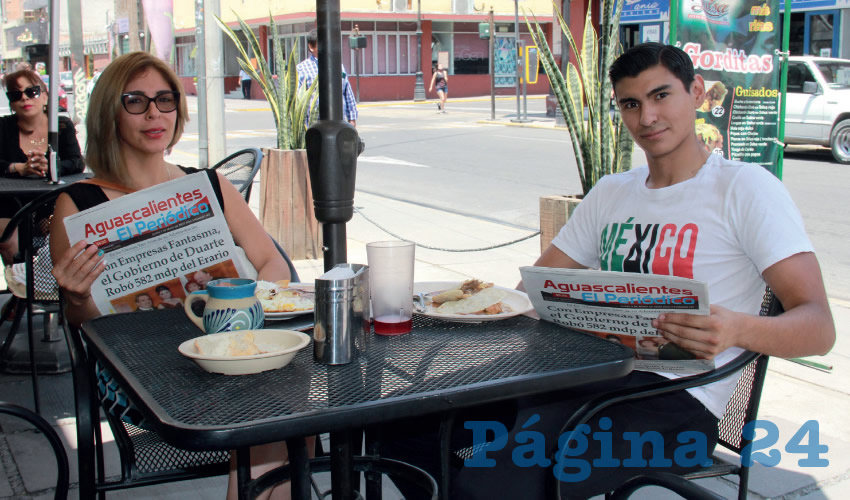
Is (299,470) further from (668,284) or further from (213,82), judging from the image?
(213,82)

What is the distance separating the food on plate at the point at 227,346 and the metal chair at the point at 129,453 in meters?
0.54

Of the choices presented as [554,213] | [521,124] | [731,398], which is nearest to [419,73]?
[521,124]

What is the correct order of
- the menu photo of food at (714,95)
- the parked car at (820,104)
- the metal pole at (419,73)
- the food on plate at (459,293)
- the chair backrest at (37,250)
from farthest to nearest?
1. the metal pole at (419,73)
2. the parked car at (820,104)
3. the menu photo of food at (714,95)
4. the chair backrest at (37,250)
5. the food on plate at (459,293)

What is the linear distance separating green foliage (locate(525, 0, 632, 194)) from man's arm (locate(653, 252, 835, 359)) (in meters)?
2.13

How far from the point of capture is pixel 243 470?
6.44ft

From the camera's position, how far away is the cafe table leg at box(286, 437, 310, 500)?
175 centimetres

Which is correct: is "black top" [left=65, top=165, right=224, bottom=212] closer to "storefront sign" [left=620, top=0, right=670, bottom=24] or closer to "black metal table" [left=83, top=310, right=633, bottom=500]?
"black metal table" [left=83, top=310, right=633, bottom=500]

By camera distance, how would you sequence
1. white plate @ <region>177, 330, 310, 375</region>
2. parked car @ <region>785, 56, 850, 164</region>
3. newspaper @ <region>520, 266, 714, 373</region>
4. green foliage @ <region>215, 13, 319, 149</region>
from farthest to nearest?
1. parked car @ <region>785, 56, 850, 164</region>
2. green foliage @ <region>215, 13, 319, 149</region>
3. newspaper @ <region>520, 266, 714, 373</region>
4. white plate @ <region>177, 330, 310, 375</region>

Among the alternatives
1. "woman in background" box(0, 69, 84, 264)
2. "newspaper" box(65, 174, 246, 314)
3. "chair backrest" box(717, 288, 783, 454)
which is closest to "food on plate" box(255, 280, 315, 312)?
"newspaper" box(65, 174, 246, 314)


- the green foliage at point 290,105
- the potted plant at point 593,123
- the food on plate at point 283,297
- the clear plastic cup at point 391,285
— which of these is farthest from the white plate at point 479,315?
the green foliage at point 290,105

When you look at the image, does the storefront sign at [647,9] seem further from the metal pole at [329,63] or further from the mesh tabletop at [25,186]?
the metal pole at [329,63]

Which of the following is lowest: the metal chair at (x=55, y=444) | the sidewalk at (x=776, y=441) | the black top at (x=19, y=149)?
the sidewalk at (x=776, y=441)

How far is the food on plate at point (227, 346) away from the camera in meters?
1.57

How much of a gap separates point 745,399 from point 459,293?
80 cm
